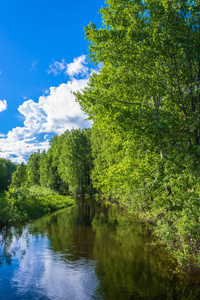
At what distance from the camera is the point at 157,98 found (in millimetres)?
12625

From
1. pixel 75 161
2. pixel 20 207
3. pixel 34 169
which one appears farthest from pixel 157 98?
pixel 34 169

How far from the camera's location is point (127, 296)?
8227 mm

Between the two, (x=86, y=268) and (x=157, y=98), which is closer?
(x=86, y=268)

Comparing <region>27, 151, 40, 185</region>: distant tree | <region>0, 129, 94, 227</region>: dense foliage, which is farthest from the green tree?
<region>27, 151, 40, 185</region>: distant tree

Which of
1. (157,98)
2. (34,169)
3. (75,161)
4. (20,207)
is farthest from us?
(34,169)

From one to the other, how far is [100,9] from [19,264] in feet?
49.7

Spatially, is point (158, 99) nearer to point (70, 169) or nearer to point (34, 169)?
point (70, 169)

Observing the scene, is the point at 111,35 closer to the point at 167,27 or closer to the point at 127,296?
the point at 167,27

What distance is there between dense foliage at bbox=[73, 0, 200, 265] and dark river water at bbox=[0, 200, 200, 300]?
1.59 metres

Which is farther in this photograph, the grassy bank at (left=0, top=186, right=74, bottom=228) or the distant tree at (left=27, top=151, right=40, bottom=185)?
the distant tree at (left=27, top=151, right=40, bottom=185)

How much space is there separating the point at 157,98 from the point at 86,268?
1054cm

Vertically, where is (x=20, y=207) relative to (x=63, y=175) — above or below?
below

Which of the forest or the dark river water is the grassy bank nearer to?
the dark river water

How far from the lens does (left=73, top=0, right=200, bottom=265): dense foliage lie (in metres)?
9.39
